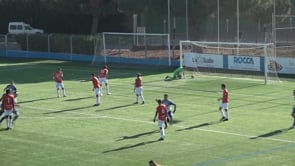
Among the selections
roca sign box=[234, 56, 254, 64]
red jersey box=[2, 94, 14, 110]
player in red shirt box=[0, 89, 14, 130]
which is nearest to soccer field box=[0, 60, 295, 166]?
player in red shirt box=[0, 89, 14, 130]

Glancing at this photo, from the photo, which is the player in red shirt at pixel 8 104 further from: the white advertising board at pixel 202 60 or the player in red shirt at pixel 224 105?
the white advertising board at pixel 202 60

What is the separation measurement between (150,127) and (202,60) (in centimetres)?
2171

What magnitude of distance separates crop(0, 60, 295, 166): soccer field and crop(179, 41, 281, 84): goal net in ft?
5.91

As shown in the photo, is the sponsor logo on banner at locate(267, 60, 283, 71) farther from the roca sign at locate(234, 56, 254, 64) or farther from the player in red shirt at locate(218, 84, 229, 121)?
the player in red shirt at locate(218, 84, 229, 121)

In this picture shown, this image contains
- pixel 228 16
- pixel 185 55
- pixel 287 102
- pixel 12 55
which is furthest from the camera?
pixel 12 55

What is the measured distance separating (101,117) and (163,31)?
40.2 meters

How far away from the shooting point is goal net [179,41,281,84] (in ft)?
150

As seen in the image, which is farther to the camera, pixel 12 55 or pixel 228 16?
pixel 12 55

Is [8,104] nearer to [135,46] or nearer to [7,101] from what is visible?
[7,101]

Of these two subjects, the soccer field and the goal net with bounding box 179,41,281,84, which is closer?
the soccer field

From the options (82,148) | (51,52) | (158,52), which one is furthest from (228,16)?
(82,148)

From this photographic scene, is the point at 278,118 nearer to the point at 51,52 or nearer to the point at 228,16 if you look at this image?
the point at 228,16

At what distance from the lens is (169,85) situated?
43625 mm

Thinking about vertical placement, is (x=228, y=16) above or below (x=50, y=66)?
above
